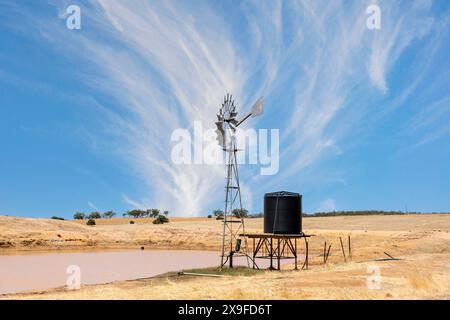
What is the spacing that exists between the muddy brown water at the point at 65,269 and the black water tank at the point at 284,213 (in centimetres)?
932

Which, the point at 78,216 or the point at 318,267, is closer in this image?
the point at 318,267

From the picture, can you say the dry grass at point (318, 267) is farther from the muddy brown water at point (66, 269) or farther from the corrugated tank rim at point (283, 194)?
the muddy brown water at point (66, 269)

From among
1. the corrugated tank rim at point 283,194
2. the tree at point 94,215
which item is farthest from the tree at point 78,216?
the corrugated tank rim at point 283,194

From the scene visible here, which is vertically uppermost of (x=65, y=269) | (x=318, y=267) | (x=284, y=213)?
(x=284, y=213)

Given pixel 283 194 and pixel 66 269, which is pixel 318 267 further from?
pixel 66 269

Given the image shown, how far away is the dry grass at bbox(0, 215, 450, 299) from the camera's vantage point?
→ 55.5 feet

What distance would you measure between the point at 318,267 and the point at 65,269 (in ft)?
65.9

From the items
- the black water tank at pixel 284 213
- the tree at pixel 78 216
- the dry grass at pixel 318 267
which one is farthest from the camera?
the tree at pixel 78 216

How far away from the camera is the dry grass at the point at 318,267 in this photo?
16.9m

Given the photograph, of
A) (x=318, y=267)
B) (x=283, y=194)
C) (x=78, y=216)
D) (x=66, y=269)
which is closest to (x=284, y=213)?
(x=283, y=194)

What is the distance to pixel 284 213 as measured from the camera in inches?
1270
